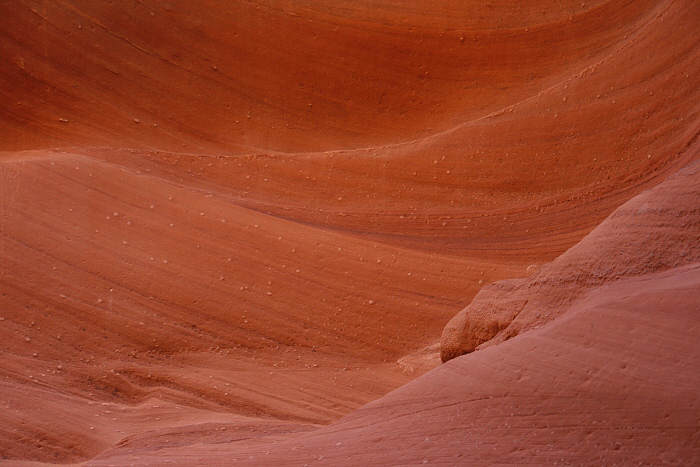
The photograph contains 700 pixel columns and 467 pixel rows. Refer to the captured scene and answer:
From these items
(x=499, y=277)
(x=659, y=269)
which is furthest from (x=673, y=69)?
(x=659, y=269)

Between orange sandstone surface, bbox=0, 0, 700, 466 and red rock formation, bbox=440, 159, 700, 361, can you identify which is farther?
red rock formation, bbox=440, 159, 700, 361

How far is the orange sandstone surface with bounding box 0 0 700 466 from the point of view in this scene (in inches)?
78.7

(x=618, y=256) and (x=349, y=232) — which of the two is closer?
(x=618, y=256)

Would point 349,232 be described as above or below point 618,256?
above

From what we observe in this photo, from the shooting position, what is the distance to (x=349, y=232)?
14.9 ft

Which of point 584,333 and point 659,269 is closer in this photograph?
point 584,333

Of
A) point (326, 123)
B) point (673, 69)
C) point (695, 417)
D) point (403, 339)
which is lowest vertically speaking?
point (695, 417)

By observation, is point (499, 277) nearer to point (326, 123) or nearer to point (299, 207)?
point (299, 207)

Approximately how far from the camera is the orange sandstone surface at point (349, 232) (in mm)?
1998

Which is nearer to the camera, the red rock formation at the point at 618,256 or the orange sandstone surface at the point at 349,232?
the orange sandstone surface at the point at 349,232

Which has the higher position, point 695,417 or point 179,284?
point 179,284

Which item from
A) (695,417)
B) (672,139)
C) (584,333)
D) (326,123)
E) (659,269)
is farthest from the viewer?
(326,123)

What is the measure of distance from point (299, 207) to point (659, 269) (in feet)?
9.27

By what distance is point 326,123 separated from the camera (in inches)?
222
